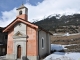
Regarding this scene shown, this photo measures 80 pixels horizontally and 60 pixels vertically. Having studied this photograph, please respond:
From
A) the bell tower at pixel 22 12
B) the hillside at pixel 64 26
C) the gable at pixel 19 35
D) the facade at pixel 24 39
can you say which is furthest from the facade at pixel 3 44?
the hillside at pixel 64 26

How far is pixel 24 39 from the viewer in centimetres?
1967

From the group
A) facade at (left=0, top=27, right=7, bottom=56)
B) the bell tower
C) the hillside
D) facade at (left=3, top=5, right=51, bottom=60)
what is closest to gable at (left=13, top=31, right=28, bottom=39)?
facade at (left=3, top=5, right=51, bottom=60)

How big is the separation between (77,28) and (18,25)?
44.5 m

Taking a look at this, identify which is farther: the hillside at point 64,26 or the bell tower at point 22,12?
the hillside at point 64,26

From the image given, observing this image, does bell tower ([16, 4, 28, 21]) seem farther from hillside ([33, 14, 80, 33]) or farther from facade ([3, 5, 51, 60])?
hillside ([33, 14, 80, 33])

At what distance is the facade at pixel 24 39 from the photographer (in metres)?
18.9

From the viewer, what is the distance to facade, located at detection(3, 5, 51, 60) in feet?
61.9

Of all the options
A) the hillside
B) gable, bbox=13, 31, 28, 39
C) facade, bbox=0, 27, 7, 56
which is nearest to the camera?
gable, bbox=13, 31, 28, 39

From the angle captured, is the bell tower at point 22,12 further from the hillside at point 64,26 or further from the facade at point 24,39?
the hillside at point 64,26

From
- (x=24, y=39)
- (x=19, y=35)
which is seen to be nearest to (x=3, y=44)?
(x=19, y=35)

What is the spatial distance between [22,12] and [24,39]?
4.90 m

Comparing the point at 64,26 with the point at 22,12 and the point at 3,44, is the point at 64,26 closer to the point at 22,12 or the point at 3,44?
the point at 3,44

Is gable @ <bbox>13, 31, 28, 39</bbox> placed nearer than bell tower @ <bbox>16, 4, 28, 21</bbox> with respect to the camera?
Yes

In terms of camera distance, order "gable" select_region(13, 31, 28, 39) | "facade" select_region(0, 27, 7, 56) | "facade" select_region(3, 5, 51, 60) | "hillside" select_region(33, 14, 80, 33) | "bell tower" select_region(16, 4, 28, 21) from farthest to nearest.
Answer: "hillside" select_region(33, 14, 80, 33) → "facade" select_region(0, 27, 7, 56) → "bell tower" select_region(16, 4, 28, 21) → "gable" select_region(13, 31, 28, 39) → "facade" select_region(3, 5, 51, 60)
